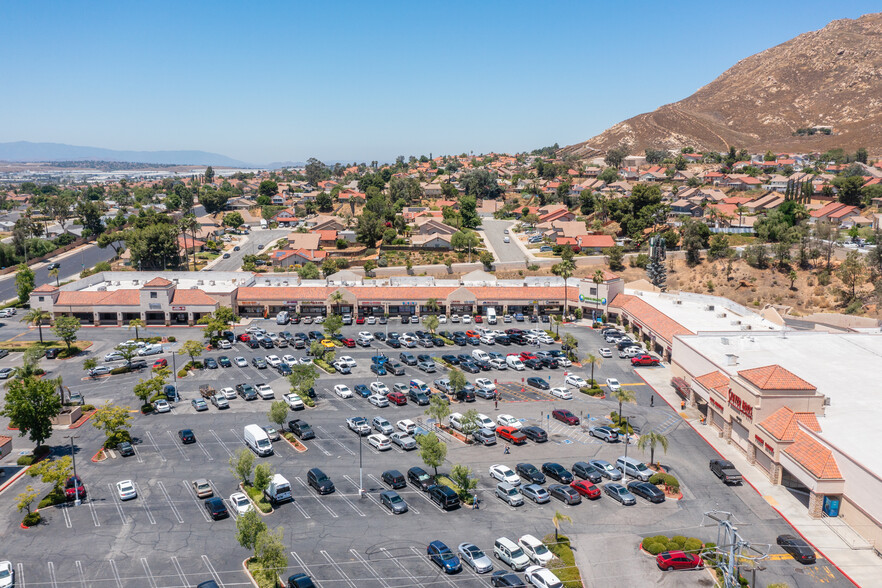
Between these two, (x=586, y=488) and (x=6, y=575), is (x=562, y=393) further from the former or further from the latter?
(x=6, y=575)

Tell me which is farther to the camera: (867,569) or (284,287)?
(284,287)

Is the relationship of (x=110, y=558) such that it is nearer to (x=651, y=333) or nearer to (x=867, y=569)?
(x=867, y=569)

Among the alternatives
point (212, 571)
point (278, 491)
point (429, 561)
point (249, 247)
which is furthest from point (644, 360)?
point (249, 247)

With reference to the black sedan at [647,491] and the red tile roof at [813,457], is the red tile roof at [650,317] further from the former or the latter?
the black sedan at [647,491]

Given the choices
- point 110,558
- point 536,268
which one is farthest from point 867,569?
point 536,268

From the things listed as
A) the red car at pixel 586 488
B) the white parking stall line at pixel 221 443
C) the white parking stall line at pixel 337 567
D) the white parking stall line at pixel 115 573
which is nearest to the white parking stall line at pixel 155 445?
the white parking stall line at pixel 221 443
